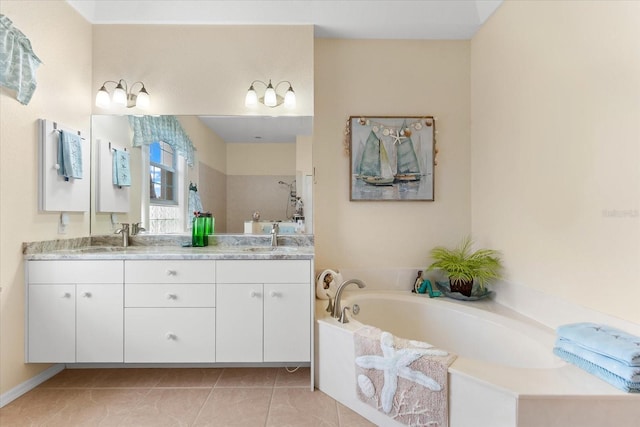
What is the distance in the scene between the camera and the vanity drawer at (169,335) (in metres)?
1.89

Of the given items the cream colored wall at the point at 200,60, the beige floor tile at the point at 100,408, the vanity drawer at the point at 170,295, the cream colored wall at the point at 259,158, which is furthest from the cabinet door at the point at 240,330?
the cream colored wall at the point at 200,60

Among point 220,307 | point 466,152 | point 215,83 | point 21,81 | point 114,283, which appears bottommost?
point 220,307

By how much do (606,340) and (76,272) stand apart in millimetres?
2597

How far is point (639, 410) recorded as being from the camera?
1.12 m

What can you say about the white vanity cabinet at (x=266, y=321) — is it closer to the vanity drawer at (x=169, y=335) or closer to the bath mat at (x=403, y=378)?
the vanity drawer at (x=169, y=335)

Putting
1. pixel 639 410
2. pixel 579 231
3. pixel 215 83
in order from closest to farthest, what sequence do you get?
pixel 639 410, pixel 579 231, pixel 215 83

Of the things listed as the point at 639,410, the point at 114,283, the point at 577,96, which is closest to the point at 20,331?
the point at 114,283

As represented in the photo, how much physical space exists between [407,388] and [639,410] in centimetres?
79

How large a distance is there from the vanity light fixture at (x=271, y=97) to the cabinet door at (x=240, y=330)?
1.31 meters

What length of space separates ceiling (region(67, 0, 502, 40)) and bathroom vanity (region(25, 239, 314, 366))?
1667 millimetres

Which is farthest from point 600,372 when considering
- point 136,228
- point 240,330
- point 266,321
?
point 136,228

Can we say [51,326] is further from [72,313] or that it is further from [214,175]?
[214,175]

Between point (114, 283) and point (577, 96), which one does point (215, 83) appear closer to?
point (114, 283)

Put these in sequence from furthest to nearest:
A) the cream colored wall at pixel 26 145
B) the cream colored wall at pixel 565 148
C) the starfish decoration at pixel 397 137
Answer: the starfish decoration at pixel 397 137
the cream colored wall at pixel 26 145
the cream colored wall at pixel 565 148
